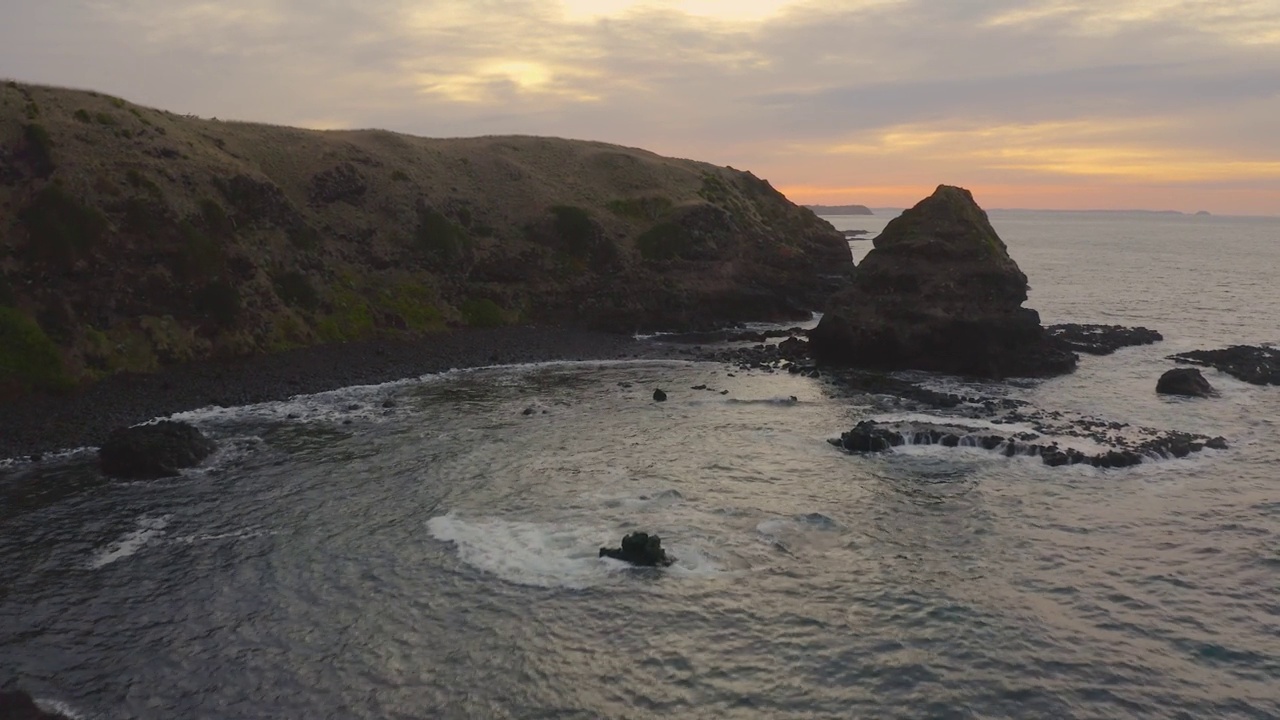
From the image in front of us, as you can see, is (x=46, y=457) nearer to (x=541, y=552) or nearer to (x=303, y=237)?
(x=541, y=552)

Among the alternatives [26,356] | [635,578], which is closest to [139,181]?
[26,356]

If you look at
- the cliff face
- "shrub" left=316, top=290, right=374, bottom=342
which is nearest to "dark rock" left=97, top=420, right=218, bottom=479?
the cliff face

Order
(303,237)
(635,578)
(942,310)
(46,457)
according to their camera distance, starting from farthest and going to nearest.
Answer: (303,237)
(942,310)
(46,457)
(635,578)

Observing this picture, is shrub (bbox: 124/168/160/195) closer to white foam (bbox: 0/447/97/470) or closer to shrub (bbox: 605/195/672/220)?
white foam (bbox: 0/447/97/470)

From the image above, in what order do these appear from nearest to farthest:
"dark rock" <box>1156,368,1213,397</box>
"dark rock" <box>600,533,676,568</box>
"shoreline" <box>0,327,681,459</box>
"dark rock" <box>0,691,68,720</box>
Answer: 1. "dark rock" <box>0,691,68,720</box>
2. "dark rock" <box>600,533,676,568</box>
3. "shoreline" <box>0,327,681,459</box>
4. "dark rock" <box>1156,368,1213,397</box>

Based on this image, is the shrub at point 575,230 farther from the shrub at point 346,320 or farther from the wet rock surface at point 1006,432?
the wet rock surface at point 1006,432

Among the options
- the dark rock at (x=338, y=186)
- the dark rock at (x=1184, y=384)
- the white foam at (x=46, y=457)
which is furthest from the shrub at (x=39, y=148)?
the dark rock at (x=1184, y=384)

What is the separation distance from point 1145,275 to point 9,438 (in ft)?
584

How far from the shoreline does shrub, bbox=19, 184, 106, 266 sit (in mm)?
11356

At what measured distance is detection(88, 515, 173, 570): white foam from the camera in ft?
105

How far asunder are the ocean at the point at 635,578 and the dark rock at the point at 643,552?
0.59m

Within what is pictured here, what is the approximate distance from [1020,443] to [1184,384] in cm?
2187

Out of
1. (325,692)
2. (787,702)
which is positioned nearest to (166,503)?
(325,692)

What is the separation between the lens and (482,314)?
282 feet
